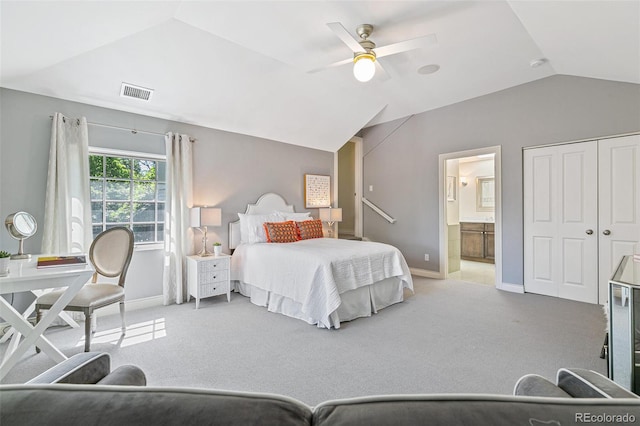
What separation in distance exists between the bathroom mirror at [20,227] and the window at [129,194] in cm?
86

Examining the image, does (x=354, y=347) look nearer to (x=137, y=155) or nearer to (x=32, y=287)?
(x=32, y=287)

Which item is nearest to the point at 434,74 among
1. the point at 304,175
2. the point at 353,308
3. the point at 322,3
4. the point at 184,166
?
the point at 322,3

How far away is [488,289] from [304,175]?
3.51 m

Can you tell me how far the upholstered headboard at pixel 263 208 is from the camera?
14.9 ft

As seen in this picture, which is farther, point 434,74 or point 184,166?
point 434,74

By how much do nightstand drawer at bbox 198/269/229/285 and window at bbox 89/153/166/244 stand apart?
786 millimetres

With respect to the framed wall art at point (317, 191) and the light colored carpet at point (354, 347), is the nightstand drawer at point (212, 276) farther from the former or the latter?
the framed wall art at point (317, 191)

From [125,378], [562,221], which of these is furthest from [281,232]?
[562,221]

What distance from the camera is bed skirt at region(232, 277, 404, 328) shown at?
124 inches

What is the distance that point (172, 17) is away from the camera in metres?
2.80

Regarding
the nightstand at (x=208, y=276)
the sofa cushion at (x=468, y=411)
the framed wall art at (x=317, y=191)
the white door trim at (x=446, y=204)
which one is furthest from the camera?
the framed wall art at (x=317, y=191)

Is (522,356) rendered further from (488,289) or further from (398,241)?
(398,241)

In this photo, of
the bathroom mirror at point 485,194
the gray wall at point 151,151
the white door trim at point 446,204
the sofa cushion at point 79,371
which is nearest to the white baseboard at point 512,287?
the white door trim at point 446,204

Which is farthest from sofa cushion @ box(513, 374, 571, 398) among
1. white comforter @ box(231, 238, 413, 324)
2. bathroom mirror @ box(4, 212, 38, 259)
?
bathroom mirror @ box(4, 212, 38, 259)
